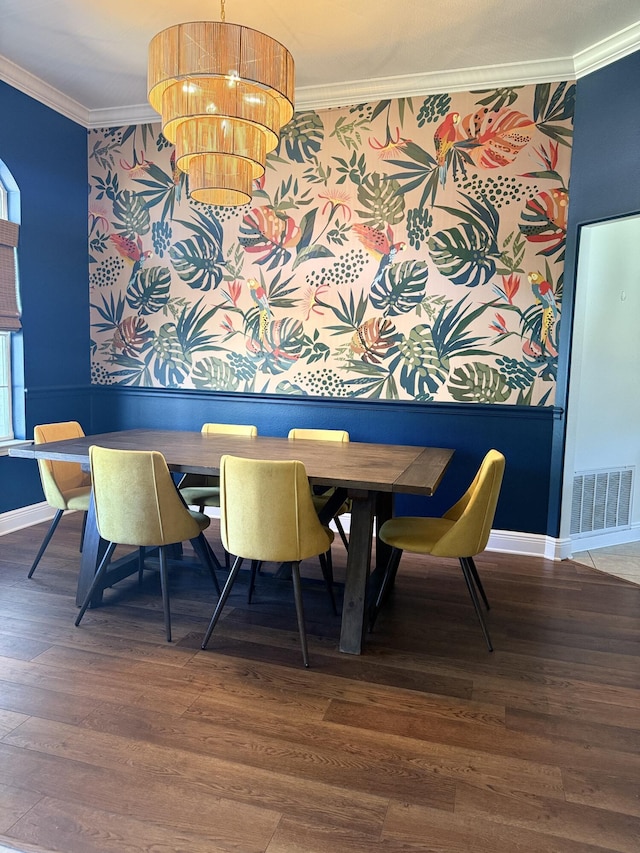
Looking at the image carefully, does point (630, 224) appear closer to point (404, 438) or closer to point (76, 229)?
point (404, 438)

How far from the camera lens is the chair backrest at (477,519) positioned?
240 cm

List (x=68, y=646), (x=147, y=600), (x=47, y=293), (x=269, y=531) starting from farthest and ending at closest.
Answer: (x=47, y=293) < (x=147, y=600) < (x=68, y=646) < (x=269, y=531)

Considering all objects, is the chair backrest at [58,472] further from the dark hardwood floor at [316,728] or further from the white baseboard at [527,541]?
the white baseboard at [527,541]

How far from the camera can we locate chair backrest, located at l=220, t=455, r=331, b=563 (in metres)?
2.22

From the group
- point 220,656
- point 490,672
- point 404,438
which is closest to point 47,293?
point 404,438

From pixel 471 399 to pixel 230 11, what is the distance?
2.75m

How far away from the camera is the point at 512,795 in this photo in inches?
64.5

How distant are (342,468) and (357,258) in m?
2.09

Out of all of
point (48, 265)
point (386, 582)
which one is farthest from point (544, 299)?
point (48, 265)

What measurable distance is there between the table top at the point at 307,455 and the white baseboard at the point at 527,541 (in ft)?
3.78

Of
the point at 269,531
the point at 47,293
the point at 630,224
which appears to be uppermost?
the point at 630,224

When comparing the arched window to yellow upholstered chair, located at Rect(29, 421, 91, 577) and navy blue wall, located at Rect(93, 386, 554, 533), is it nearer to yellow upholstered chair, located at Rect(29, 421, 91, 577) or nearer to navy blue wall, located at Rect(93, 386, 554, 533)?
yellow upholstered chair, located at Rect(29, 421, 91, 577)

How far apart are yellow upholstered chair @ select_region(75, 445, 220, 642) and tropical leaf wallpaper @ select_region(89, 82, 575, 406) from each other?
76.3 inches

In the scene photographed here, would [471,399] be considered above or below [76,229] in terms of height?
below
